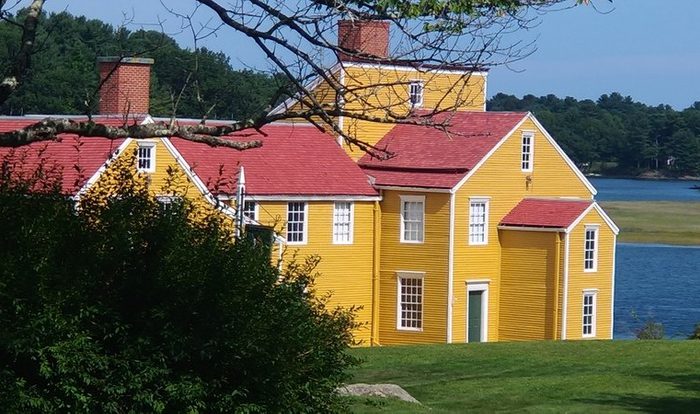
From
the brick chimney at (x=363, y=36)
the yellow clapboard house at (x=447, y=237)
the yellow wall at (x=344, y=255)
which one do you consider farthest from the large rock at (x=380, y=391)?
the yellow clapboard house at (x=447, y=237)

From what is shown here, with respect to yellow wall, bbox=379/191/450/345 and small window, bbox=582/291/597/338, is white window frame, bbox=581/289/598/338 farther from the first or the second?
yellow wall, bbox=379/191/450/345

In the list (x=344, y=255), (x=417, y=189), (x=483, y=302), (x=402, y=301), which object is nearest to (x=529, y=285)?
(x=483, y=302)

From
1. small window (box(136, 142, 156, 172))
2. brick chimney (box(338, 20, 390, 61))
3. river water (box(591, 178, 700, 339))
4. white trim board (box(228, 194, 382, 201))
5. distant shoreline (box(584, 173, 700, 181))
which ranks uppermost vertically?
distant shoreline (box(584, 173, 700, 181))

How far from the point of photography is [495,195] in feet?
155

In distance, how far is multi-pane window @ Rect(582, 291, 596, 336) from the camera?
4736 cm

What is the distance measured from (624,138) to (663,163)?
11283 mm

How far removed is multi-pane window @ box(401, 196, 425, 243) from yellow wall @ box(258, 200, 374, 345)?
39.7 inches

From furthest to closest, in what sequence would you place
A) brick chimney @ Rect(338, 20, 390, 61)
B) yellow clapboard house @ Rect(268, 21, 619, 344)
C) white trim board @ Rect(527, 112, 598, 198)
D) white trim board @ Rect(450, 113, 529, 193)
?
1. white trim board @ Rect(527, 112, 598, 198)
2. yellow clapboard house @ Rect(268, 21, 619, 344)
3. white trim board @ Rect(450, 113, 529, 193)
4. brick chimney @ Rect(338, 20, 390, 61)

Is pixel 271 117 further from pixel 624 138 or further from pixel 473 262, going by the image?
pixel 624 138

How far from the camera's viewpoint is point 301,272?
17266 mm

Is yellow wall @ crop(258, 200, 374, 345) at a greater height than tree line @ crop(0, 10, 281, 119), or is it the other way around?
tree line @ crop(0, 10, 281, 119)

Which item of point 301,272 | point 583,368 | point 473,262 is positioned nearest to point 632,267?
point 473,262

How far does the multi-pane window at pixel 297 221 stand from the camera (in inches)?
1759

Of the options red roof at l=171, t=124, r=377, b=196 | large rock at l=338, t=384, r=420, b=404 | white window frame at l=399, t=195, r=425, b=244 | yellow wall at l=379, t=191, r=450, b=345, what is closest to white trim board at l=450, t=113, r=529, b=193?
yellow wall at l=379, t=191, r=450, b=345
